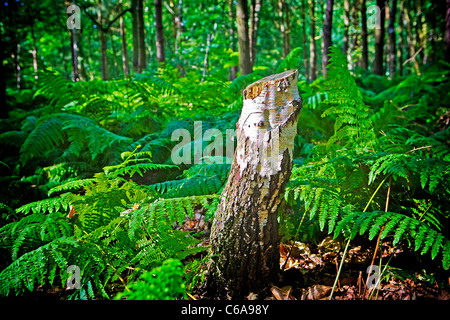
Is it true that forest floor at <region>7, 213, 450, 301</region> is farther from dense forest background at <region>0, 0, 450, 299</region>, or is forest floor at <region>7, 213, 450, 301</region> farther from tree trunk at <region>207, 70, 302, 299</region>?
tree trunk at <region>207, 70, 302, 299</region>

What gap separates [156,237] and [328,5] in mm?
6429

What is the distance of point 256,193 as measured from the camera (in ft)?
5.01

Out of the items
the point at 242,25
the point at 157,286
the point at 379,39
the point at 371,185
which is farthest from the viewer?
the point at 379,39

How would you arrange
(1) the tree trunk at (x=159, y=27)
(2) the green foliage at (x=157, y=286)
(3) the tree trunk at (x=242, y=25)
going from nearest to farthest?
(2) the green foliage at (x=157, y=286)
(3) the tree trunk at (x=242, y=25)
(1) the tree trunk at (x=159, y=27)

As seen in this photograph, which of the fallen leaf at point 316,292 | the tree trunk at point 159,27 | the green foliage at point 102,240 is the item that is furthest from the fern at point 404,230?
the tree trunk at point 159,27

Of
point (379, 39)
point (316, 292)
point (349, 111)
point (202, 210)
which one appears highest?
point (379, 39)

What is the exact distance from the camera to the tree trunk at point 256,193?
1.51m

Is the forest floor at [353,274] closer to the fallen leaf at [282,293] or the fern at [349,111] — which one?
the fallen leaf at [282,293]

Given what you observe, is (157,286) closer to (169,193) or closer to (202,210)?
(169,193)

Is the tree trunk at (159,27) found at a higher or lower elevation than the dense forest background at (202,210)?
higher

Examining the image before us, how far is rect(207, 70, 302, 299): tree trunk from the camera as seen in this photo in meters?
1.51

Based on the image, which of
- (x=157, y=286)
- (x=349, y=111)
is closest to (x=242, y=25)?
(x=349, y=111)

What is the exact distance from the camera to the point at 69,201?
1.91 meters
